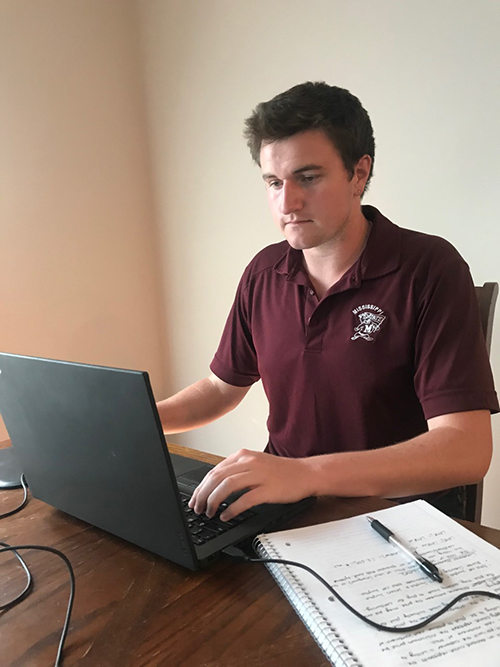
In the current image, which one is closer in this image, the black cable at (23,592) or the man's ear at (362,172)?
the black cable at (23,592)

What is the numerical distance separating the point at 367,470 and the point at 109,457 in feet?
1.25

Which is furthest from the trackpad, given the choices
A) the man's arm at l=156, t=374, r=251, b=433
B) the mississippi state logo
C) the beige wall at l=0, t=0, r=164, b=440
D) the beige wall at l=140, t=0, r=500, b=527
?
the beige wall at l=0, t=0, r=164, b=440

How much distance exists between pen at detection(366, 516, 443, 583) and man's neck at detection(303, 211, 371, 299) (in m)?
0.58

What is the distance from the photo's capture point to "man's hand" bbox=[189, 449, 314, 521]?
2.26 ft

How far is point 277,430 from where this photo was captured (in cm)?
125

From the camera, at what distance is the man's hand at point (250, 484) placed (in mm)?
689

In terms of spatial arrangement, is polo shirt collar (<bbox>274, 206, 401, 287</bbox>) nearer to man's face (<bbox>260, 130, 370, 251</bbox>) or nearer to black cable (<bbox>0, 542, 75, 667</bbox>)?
man's face (<bbox>260, 130, 370, 251</bbox>)

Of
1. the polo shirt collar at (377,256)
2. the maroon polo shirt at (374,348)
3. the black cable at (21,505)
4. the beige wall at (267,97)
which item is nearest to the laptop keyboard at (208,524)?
the black cable at (21,505)

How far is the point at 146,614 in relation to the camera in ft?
1.87

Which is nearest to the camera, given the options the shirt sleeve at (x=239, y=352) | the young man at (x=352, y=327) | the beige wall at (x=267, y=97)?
the young man at (x=352, y=327)

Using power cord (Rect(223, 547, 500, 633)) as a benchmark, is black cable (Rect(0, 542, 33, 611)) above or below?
above

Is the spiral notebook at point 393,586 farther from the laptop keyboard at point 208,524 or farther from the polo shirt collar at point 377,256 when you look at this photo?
the polo shirt collar at point 377,256

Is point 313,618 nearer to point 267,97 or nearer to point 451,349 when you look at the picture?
point 451,349

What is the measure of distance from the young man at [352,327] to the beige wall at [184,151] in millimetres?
446
